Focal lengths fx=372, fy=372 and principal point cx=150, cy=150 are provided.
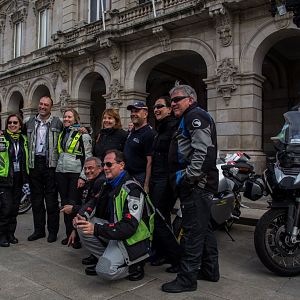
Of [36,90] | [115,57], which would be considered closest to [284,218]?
[115,57]

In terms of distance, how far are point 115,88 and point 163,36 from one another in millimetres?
2994

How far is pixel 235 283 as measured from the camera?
371 centimetres

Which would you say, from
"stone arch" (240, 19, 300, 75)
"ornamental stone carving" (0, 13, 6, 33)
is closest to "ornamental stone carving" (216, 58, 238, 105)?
"stone arch" (240, 19, 300, 75)

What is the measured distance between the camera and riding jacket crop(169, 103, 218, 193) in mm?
3387

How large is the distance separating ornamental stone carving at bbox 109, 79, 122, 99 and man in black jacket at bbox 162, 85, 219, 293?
38.7ft

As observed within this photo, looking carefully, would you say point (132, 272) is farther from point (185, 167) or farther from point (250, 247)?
point (250, 247)

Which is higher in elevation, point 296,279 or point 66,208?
point 66,208

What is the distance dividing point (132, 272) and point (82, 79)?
1462 centimetres

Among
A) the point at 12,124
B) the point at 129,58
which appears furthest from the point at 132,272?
the point at 129,58

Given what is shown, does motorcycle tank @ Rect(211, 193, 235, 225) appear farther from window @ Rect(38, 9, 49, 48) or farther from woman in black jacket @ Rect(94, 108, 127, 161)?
window @ Rect(38, 9, 49, 48)

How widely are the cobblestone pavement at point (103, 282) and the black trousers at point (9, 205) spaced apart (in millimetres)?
418

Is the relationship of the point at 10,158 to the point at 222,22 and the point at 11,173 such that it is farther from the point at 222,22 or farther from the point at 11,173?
the point at 222,22

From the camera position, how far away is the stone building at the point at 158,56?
38.7 ft

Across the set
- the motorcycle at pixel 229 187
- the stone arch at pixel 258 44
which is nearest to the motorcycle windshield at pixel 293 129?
the motorcycle at pixel 229 187
